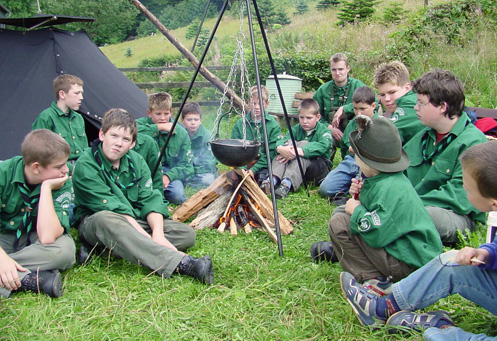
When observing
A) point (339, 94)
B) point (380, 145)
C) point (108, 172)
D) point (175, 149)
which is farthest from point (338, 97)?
point (108, 172)

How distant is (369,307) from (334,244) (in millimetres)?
590

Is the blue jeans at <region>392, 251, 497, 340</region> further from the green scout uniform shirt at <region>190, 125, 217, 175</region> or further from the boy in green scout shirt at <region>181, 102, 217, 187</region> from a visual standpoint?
the green scout uniform shirt at <region>190, 125, 217, 175</region>

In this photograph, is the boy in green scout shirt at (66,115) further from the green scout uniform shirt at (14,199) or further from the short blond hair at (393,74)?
the short blond hair at (393,74)

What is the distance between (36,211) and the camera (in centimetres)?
294

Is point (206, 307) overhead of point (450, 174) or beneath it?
beneath

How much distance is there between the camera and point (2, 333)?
2.28 m

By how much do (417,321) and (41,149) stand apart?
2481mm

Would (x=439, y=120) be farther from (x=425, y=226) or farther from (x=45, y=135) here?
(x=45, y=135)

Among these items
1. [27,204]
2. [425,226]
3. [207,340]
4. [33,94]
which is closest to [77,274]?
[27,204]

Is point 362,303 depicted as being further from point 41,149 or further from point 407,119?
point 407,119

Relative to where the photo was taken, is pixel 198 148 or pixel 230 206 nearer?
pixel 230 206

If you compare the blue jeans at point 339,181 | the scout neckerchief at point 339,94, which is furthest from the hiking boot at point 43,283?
the scout neckerchief at point 339,94

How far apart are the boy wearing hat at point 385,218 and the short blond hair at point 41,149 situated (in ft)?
6.34

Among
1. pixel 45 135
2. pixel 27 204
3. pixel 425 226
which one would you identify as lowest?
pixel 425 226
